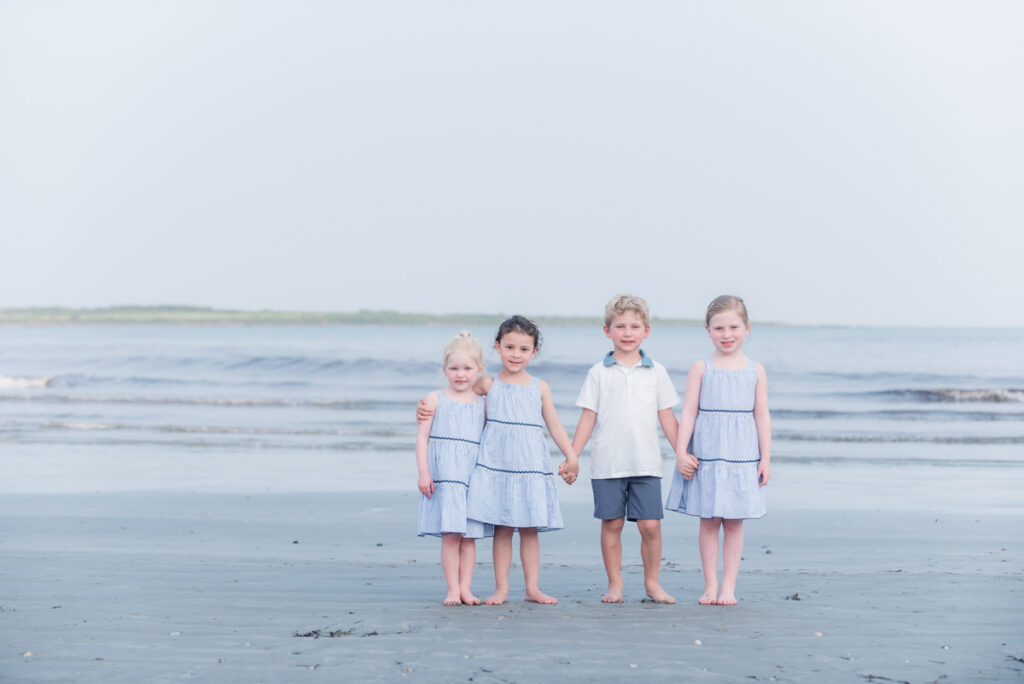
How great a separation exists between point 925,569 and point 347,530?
4076 millimetres

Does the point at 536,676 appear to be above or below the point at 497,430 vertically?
below

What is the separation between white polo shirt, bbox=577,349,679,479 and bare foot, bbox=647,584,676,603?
588 millimetres

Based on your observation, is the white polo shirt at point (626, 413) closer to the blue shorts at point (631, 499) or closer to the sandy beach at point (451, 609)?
the blue shorts at point (631, 499)

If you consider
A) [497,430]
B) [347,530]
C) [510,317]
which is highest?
[510,317]

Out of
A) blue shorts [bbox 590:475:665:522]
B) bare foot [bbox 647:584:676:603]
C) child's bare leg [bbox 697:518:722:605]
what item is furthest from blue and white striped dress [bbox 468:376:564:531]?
child's bare leg [bbox 697:518:722:605]

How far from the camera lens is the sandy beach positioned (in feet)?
13.0

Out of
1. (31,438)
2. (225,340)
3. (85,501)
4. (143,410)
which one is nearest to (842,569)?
(85,501)

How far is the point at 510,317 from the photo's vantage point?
212 inches

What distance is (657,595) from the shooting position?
528 cm

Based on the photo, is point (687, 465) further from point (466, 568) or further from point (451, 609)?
point (451, 609)

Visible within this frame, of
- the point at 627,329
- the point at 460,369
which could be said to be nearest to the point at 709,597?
the point at 627,329

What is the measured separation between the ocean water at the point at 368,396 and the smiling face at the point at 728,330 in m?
3.01

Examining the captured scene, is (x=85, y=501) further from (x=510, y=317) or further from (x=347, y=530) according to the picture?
(x=510, y=317)

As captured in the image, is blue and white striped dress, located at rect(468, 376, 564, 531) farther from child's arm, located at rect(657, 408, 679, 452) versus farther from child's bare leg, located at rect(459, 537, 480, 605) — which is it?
child's arm, located at rect(657, 408, 679, 452)
